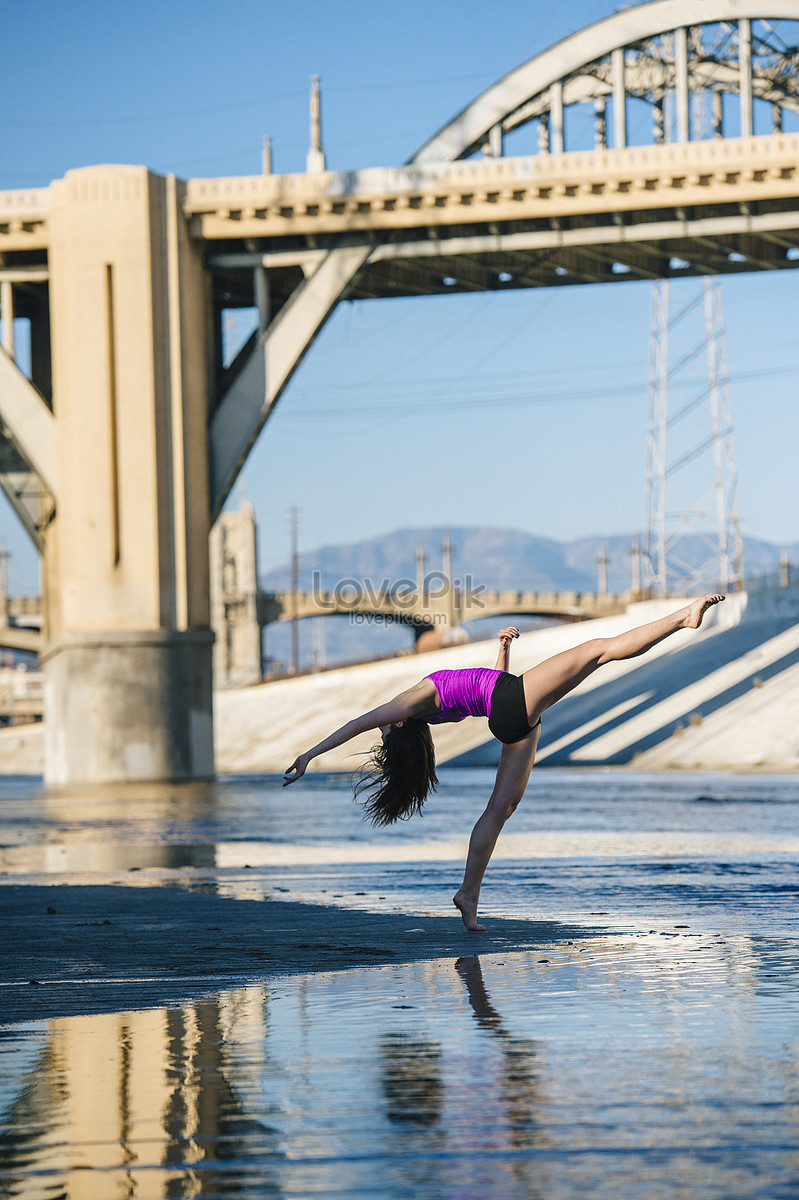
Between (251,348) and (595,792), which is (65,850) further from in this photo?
(251,348)

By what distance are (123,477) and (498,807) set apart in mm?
31592

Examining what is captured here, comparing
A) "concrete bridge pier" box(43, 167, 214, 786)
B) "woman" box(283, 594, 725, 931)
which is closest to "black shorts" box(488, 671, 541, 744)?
"woman" box(283, 594, 725, 931)

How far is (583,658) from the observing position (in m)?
7.61

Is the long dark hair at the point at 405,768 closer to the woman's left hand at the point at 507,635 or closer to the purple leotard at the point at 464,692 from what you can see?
the purple leotard at the point at 464,692

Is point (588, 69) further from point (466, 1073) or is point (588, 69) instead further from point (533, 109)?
point (466, 1073)

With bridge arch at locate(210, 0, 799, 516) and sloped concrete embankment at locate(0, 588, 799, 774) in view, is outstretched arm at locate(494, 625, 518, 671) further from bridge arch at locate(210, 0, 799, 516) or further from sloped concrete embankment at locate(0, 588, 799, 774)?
bridge arch at locate(210, 0, 799, 516)

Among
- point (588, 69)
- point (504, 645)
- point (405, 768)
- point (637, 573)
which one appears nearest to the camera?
point (405, 768)

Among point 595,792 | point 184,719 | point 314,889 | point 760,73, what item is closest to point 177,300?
point 184,719

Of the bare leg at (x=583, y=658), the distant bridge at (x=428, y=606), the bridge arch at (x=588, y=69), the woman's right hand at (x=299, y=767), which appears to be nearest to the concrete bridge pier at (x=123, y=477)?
the bridge arch at (x=588, y=69)

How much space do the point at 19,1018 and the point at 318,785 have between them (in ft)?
96.1

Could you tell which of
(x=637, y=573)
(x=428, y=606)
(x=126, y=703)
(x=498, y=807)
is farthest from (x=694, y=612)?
(x=428, y=606)

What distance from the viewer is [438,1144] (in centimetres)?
354

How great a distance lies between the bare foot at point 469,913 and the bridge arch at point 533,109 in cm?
3310

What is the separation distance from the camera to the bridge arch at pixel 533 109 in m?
40.6
